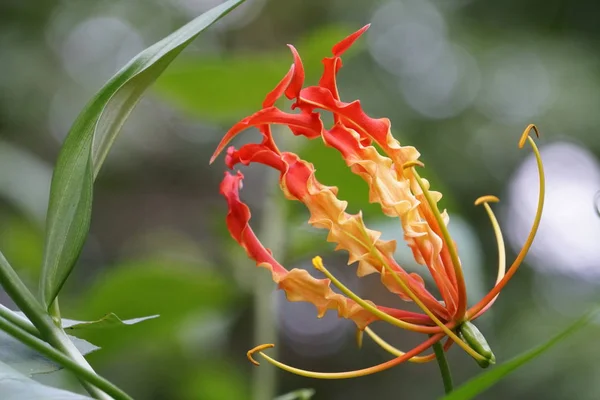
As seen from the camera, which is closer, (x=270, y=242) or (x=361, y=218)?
(x=361, y=218)

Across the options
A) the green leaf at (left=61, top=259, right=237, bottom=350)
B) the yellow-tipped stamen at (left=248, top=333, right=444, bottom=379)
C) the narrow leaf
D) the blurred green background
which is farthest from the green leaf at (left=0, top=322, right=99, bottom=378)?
the blurred green background

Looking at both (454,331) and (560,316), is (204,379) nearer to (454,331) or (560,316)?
(454,331)

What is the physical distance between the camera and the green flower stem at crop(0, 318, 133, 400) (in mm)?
472

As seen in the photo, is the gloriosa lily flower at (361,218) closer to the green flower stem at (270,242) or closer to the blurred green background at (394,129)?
the green flower stem at (270,242)

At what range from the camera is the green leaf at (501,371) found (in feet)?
1.09

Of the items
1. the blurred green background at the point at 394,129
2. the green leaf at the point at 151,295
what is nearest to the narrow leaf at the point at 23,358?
the green leaf at the point at 151,295

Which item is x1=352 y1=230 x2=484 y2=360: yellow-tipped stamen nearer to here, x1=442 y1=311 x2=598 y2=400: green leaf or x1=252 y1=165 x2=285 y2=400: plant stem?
x1=442 y1=311 x2=598 y2=400: green leaf

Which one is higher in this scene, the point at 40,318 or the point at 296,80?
the point at 296,80

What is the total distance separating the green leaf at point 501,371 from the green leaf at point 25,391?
189 mm

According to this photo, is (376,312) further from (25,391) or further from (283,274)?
(25,391)

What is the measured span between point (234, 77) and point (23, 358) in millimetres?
790

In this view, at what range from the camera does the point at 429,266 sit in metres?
0.66

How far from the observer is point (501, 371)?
336 millimetres

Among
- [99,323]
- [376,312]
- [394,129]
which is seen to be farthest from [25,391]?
[394,129]
